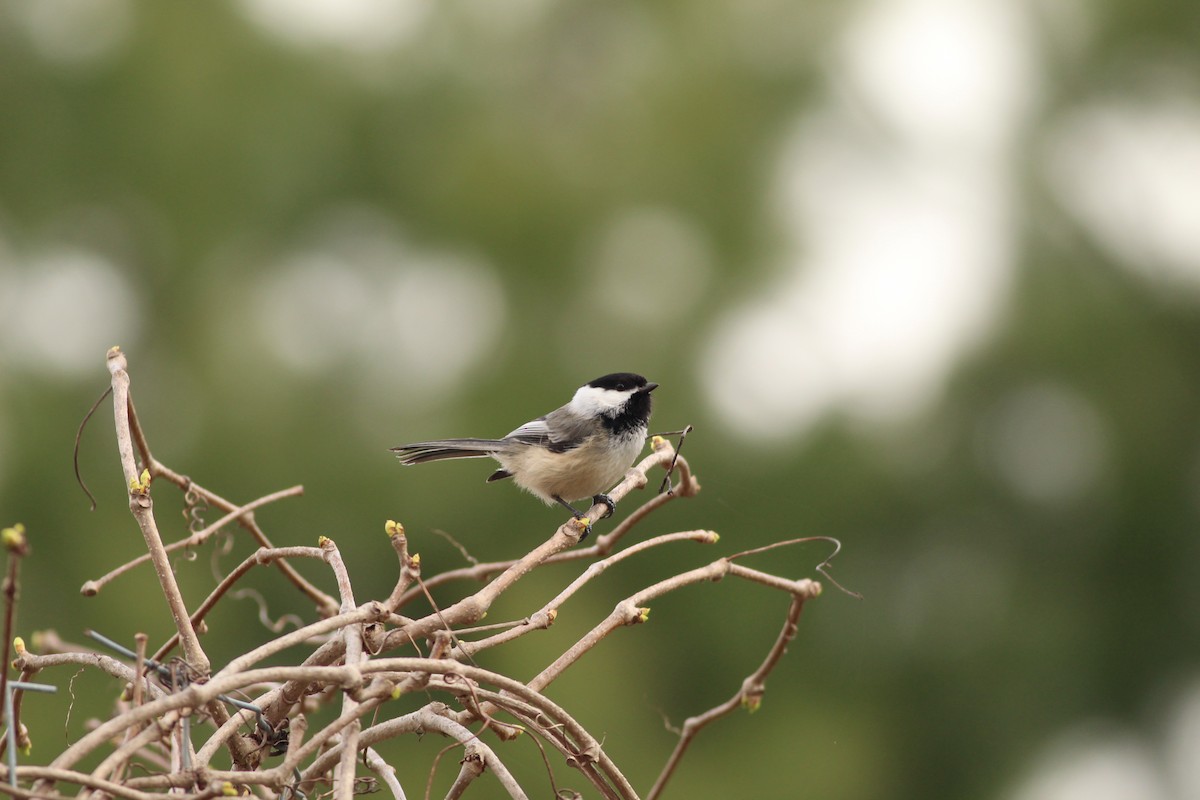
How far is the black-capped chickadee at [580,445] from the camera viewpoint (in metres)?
3.58

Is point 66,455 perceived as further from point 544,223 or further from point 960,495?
point 960,495

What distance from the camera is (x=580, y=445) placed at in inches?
143

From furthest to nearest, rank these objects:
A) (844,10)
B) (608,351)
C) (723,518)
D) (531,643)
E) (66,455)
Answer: (844,10)
(608,351)
(66,455)
(723,518)
(531,643)

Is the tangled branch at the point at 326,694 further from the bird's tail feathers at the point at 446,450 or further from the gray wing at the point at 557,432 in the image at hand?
the gray wing at the point at 557,432

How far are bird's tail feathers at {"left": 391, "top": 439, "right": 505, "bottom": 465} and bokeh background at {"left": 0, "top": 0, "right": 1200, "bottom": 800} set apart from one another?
373 cm

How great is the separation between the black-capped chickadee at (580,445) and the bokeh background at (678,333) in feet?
11.2

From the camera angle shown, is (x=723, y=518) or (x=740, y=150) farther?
(x=740, y=150)

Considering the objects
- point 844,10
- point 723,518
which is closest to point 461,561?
point 723,518

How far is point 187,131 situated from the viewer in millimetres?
9570

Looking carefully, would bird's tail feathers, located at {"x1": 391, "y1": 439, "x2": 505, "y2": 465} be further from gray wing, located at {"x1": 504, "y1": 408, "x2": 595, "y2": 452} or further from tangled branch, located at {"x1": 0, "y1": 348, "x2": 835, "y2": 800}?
tangled branch, located at {"x1": 0, "y1": 348, "x2": 835, "y2": 800}

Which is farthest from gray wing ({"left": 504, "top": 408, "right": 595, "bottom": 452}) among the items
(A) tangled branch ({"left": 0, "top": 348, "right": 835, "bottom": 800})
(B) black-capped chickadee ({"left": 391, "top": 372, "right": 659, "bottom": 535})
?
(A) tangled branch ({"left": 0, "top": 348, "right": 835, "bottom": 800})

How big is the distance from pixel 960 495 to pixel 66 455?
6.71m

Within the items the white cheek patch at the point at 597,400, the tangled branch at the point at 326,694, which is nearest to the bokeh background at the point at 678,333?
the white cheek patch at the point at 597,400

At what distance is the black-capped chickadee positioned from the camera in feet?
11.8
